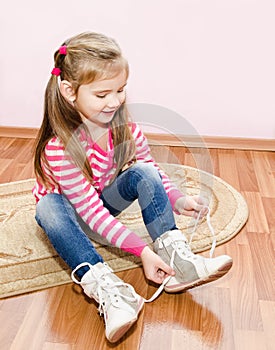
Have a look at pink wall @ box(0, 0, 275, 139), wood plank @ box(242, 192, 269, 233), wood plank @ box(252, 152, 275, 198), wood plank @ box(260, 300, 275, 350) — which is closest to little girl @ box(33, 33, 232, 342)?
wood plank @ box(260, 300, 275, 350)

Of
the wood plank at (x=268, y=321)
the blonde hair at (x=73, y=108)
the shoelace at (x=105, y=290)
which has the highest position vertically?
the blonde hair at (x=73, y=108)

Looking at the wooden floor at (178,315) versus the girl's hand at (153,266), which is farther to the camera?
the girl's hand at (153,266)

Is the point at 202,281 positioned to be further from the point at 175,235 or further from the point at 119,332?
the point at 119,332

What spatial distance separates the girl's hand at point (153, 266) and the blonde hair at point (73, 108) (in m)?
0.22

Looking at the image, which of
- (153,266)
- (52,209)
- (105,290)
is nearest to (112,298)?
(105,290)

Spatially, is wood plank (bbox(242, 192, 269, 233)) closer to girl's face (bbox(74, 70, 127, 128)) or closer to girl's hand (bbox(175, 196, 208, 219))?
girl's hand (bbox(175, 196, 208, 219))

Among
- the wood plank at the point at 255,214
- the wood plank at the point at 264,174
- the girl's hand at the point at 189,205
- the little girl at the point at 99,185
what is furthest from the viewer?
the wood plank at the point at 264,174

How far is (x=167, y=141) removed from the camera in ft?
6.98

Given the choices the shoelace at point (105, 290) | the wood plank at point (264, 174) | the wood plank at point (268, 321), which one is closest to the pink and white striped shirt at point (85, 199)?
the shoelace at point (105, 290)

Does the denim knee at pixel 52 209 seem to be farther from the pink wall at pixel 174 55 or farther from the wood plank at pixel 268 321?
the pink wall at pixel 174 55

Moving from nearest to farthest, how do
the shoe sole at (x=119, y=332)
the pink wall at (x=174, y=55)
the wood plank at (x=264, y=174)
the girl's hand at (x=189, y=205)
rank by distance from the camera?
the shoe sole at (x=119, y=332), the girl's hand at (x=189, y=205), the wood plank at (x=264, y=174), the pink wall at (x=174, y=55)

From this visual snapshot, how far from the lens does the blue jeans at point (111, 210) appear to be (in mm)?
1137

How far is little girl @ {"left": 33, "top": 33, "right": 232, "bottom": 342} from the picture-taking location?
1125 millimetres

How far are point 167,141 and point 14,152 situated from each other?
1.92ft
